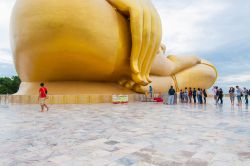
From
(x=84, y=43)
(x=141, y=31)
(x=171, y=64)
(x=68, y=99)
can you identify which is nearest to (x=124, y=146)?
(x=84, y=43)

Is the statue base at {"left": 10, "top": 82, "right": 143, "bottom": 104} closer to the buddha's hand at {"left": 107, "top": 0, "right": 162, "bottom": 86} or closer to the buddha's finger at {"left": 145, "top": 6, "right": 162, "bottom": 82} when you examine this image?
the buddha's hand at {"left": 107, "top": 0, "right": 162, "bottom": 86}

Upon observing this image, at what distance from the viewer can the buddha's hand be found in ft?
47.6

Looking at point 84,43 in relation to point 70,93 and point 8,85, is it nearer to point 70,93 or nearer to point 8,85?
point 70,93

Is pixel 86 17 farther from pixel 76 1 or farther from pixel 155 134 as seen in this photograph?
pixel 155 134

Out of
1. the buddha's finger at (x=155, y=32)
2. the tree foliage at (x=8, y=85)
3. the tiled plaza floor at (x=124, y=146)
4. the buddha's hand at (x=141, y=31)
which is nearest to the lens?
the tiled plaza floor at (x=124, y=146)

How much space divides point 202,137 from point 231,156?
1.13 m

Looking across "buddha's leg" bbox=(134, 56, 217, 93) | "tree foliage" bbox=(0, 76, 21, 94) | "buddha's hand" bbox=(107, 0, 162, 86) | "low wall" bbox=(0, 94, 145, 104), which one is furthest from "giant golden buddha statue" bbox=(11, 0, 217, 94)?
"tree foliage" bbox=(0, 76, 21, 94)

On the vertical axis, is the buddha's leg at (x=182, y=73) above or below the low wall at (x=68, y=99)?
above

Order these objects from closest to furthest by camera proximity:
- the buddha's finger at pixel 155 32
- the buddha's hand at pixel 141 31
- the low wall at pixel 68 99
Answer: the low wall at pixel 68 99 → the buddha's hand at pixel 141 31 → the buddha's finger at pixel 155 32

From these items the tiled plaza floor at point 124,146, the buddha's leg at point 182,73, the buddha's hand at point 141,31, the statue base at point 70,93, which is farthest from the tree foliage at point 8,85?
the tiled plaza floor at point 124,146

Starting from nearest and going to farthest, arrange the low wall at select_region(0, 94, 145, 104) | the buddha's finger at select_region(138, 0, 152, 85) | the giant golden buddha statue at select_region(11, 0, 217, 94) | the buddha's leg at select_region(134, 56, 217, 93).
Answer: the giant golden buddha statue at select_region(11, 0, 217, 94), the low wall at select_region(0, 94, 145, 104), the buddha's finger at select_region(138, 0, 152, 85), the buddha's leg at select_region(134, 56, 217, 93)

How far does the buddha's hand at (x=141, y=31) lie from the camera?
14.5 metres

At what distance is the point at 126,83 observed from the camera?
17.1 meters

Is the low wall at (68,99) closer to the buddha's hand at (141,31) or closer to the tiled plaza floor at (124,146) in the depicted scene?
Result: the buddha's hand at (141,31)
